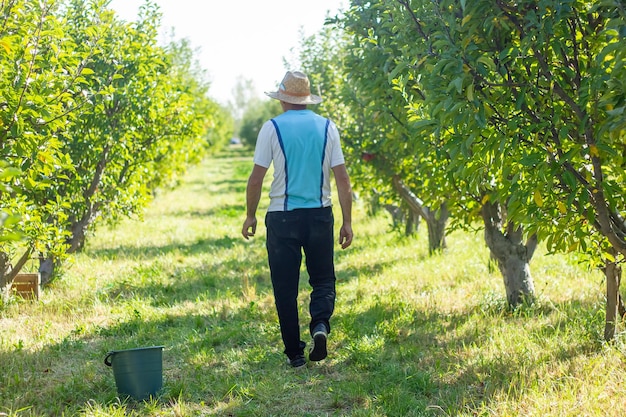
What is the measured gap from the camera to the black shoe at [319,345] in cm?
506

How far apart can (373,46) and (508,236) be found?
2.17 metres

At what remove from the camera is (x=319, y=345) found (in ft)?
16.6

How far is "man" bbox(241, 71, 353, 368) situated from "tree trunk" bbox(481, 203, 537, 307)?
2.02 metres

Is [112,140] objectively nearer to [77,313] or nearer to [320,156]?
[77,313]

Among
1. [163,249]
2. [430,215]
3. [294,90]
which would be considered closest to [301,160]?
[294,90]

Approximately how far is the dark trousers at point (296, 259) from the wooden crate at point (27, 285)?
3324mm

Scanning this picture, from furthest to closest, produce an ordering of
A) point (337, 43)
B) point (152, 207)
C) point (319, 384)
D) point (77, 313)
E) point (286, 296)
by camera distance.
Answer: point (152, 207) → point (337, 43) → point (77, 313) → point (286, 296) → point (319, 384)

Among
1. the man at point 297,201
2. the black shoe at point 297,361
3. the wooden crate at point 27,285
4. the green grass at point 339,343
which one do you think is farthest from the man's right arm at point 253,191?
the wooden crate at point 27,285

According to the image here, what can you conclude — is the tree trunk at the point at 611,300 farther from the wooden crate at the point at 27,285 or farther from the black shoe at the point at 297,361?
the wooden crate at the point at 27,285

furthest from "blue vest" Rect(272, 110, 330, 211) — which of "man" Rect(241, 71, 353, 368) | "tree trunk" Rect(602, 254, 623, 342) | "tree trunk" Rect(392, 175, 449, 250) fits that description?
"tree trunk" Rect(392, 175, 449, 250)

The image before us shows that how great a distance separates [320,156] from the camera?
518 cm

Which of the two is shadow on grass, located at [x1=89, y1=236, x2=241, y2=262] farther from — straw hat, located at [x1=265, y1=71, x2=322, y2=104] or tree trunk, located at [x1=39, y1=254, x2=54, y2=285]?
straw hat, located at [x1=265, y1=71, x2=322, y2=104]

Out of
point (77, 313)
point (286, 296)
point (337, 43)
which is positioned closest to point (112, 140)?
point (77, 313)

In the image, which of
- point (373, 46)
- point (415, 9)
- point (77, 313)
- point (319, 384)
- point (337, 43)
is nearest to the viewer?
point (415, 9)
